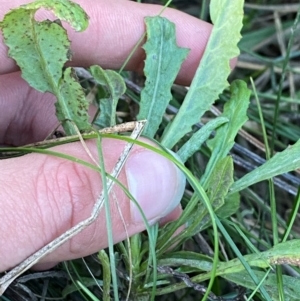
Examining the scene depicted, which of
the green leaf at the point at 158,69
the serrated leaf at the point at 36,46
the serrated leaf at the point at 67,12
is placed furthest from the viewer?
the green leaf at the point at 158,69

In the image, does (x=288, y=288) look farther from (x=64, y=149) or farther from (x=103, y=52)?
(x=103, y=52)

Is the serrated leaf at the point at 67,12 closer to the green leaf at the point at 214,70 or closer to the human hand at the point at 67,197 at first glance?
the human hand at the point at 67,197

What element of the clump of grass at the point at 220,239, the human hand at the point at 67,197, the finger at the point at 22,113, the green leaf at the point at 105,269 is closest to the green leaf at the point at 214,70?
the clump of grass at the point at 220,239

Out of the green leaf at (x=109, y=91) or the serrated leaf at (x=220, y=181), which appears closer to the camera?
the serrated leaf at (x=220, y=181)

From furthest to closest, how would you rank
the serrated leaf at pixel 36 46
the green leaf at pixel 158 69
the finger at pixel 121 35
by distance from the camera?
the finger at pixel 121 35
the green leaf at pixel 158 69
the serrated leaf at pixel 36 46

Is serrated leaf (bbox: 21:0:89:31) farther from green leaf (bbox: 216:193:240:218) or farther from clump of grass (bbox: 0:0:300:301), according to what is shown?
green leaf (bbox: 216:193:240:218)

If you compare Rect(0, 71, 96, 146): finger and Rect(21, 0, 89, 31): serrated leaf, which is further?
Rect(0, 71, 96, 146): finger

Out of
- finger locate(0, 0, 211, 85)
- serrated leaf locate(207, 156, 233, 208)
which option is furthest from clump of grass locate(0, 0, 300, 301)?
finger locate(0, 0, 211, 85)

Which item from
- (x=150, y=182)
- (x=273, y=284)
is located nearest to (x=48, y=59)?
(x=150, y=182)
